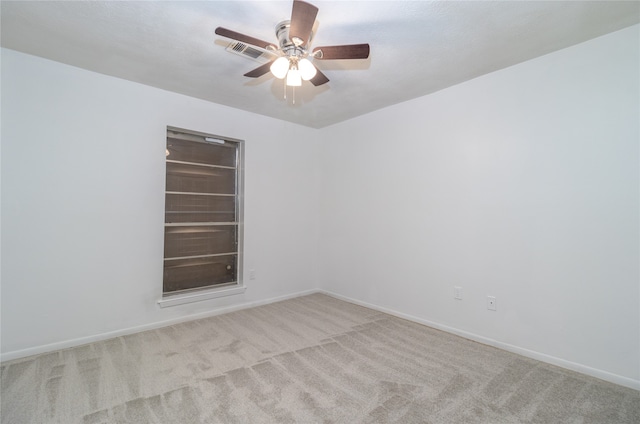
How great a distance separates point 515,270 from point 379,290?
5.32ft

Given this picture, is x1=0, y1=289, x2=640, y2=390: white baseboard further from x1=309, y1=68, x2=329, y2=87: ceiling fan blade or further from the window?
x1=309, y1=68, x2=329, y2=87: ceiling fan blade

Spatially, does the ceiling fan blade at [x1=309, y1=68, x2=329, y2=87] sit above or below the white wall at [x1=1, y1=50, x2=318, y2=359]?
above

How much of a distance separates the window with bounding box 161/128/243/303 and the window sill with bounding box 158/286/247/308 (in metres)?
0.06

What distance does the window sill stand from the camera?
3318 mm

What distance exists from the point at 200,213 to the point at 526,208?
3.53 m

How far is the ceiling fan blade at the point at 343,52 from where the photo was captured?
193cm

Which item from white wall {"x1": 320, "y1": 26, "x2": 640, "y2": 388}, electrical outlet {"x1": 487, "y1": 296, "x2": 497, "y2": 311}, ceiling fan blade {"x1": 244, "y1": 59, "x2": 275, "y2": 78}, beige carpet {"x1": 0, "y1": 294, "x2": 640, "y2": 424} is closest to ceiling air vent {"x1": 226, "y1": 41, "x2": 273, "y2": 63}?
ceiling fan blade {"x1": 244, "y1": 59, "x2": 275, "y2": 78}

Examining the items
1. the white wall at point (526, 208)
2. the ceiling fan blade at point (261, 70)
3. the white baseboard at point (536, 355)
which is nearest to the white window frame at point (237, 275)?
the ceiling fan blade at point (261, 70)

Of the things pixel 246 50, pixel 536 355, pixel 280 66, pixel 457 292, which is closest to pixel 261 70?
pixel 246 50

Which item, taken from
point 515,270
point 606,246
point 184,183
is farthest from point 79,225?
point 606,246

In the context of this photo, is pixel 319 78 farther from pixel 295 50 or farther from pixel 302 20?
pixel 302 20

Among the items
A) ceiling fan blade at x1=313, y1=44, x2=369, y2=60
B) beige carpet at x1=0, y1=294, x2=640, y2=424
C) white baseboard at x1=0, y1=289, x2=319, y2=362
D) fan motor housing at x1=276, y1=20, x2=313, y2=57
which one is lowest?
beige carpet at x1=0, y1=294, x2=640, y2=424

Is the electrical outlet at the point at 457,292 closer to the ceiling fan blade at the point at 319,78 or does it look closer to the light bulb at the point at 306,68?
the ceiling fan blade at the point at 319,78

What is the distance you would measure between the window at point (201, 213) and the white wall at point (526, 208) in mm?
1917
